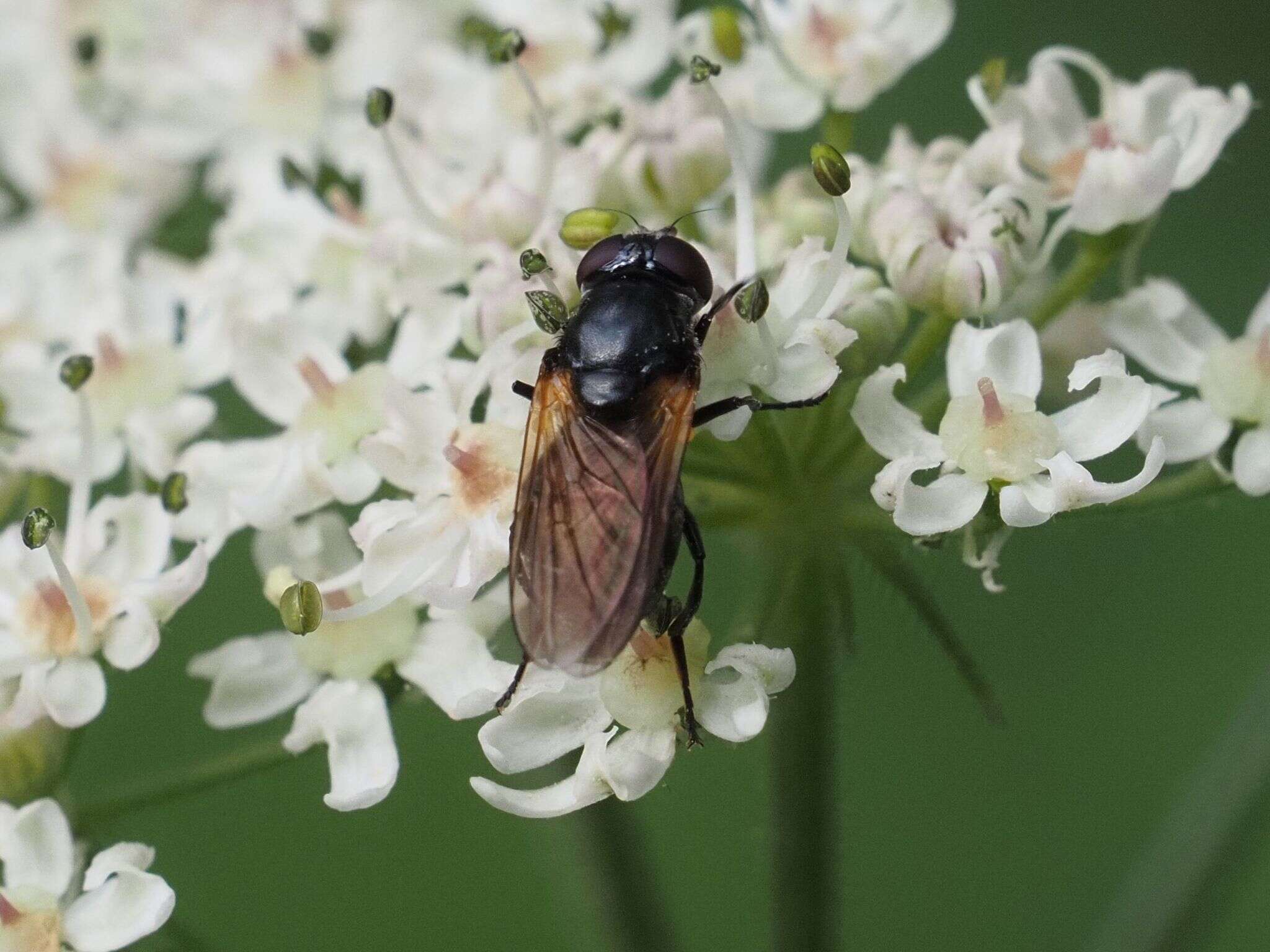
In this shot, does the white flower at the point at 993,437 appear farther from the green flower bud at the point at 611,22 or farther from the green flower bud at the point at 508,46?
the green flower bud at the point at 611,22

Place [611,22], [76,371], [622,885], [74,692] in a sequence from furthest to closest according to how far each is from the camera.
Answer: [611,22]
[622,885]
[76,371]
[74,692]

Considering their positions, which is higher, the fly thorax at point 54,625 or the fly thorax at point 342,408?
the fly thorax at point 342,408

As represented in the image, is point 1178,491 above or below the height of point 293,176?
above

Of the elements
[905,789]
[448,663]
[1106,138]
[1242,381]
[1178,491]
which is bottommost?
[905,789]

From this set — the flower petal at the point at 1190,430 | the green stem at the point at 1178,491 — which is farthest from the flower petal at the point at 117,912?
the flower petal at the point at 1190,430

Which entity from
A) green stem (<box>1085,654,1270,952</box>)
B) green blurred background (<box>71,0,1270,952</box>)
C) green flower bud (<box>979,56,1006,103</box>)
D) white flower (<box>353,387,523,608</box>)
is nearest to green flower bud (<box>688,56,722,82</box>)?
green flower bud (<box>979,56,1006,103</box>)

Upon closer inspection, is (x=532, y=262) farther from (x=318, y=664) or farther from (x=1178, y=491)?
(x=1178, y=491)

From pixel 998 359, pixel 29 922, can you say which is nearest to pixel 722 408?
pixel 998 359

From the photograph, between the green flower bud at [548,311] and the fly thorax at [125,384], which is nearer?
the green flower bud at [548,311]
